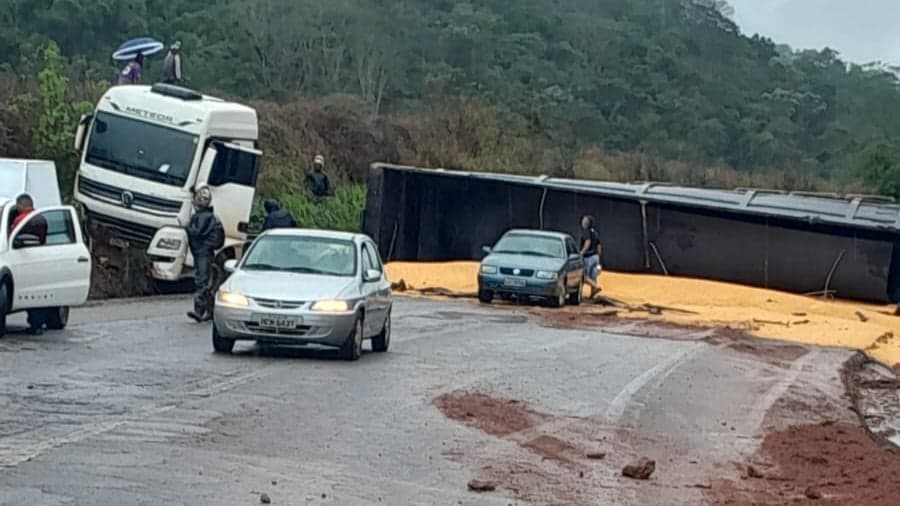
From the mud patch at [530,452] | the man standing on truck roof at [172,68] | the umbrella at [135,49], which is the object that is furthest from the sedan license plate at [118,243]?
the mud patch at [530,452]

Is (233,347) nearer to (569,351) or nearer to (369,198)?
(569,351)

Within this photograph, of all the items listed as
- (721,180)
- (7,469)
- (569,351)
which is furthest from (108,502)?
(721,180)

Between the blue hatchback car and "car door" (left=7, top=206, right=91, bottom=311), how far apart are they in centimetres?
1350

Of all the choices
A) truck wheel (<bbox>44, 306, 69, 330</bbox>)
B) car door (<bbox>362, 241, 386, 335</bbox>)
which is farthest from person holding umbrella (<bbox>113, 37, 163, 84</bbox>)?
car door (<bbox>362, 241, 386, 335</bbox>)

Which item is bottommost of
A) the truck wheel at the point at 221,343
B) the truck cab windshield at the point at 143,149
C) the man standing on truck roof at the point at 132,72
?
the truck wheel at the point at 221,343

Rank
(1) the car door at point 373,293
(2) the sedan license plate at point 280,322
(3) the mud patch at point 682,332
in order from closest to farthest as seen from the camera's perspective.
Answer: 1. (2) the sedan license plate at point 280,322
2. (1) the car door at point 373,293
3. (3) the mud patch at point 682,332

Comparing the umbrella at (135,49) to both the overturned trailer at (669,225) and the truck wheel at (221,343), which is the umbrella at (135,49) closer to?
the overturned trailer at (669,225)

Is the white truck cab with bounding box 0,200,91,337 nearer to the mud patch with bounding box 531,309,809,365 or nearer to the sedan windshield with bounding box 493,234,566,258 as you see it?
the mud patch with bounding box 531,309,809,365

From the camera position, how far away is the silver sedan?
16.7m

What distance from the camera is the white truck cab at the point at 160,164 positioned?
27.9 meters

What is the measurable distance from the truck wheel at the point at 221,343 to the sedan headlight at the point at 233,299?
0.39m

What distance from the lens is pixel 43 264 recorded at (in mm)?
18656

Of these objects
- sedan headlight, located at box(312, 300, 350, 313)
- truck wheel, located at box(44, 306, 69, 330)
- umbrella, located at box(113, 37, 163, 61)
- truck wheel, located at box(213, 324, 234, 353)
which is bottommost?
truck wheel, located at box(44, 306, 69, 330)

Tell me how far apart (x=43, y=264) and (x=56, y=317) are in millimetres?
1288
